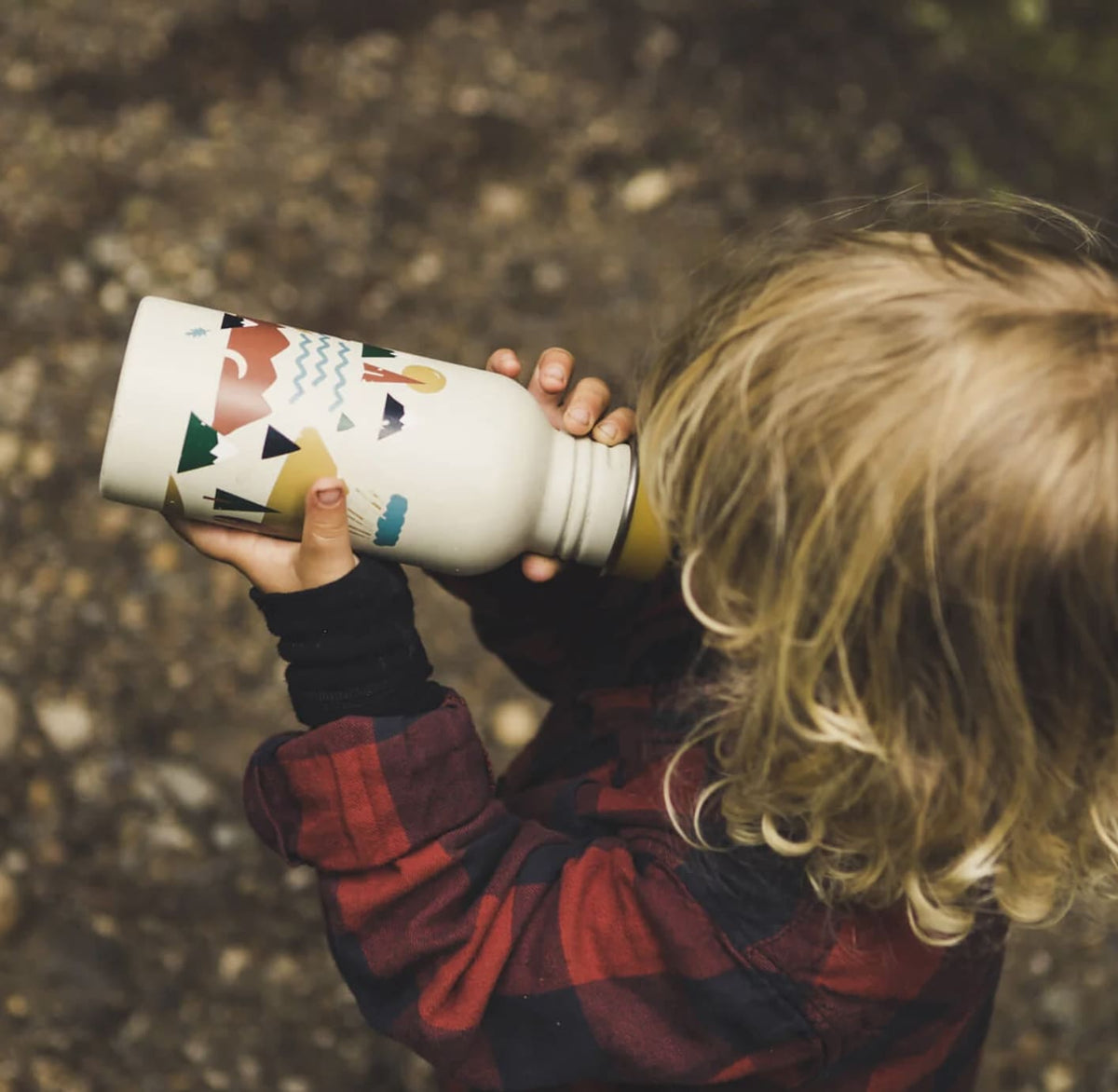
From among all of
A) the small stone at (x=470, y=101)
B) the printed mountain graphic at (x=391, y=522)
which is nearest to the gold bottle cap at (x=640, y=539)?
the printed mountain graphic at (x=391, y=522)

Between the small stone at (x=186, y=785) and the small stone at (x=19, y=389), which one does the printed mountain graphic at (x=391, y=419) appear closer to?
the small stone at (x=186, y=785)

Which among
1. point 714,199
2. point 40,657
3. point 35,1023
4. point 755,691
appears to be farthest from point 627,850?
point 714,199

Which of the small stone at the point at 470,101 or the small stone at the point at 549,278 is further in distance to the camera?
the small stone at the point at 470,101

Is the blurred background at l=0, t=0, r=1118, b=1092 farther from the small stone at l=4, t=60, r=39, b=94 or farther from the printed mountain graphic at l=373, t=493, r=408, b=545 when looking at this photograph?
the printed mountain graphic at l=373, t=493, r=408, b=545

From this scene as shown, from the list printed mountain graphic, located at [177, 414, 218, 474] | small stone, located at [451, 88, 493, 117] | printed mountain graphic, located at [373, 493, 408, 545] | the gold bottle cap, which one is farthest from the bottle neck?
small stone, located at [451, 88, 493, 117]

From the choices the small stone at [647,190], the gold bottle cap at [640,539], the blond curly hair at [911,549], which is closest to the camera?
the blond curly hair at [911,549]

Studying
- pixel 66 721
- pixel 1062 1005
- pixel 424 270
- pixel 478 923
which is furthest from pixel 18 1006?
pixel 1062 1005

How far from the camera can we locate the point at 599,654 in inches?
50.1

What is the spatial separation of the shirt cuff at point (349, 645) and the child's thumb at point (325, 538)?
0.01 meters

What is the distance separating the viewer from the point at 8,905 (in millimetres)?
1631

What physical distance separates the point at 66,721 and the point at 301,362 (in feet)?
3.48

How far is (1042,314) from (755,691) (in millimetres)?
324

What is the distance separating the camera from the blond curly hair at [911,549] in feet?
2.55

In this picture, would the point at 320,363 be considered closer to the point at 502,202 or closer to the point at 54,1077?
the point at 54,1077
